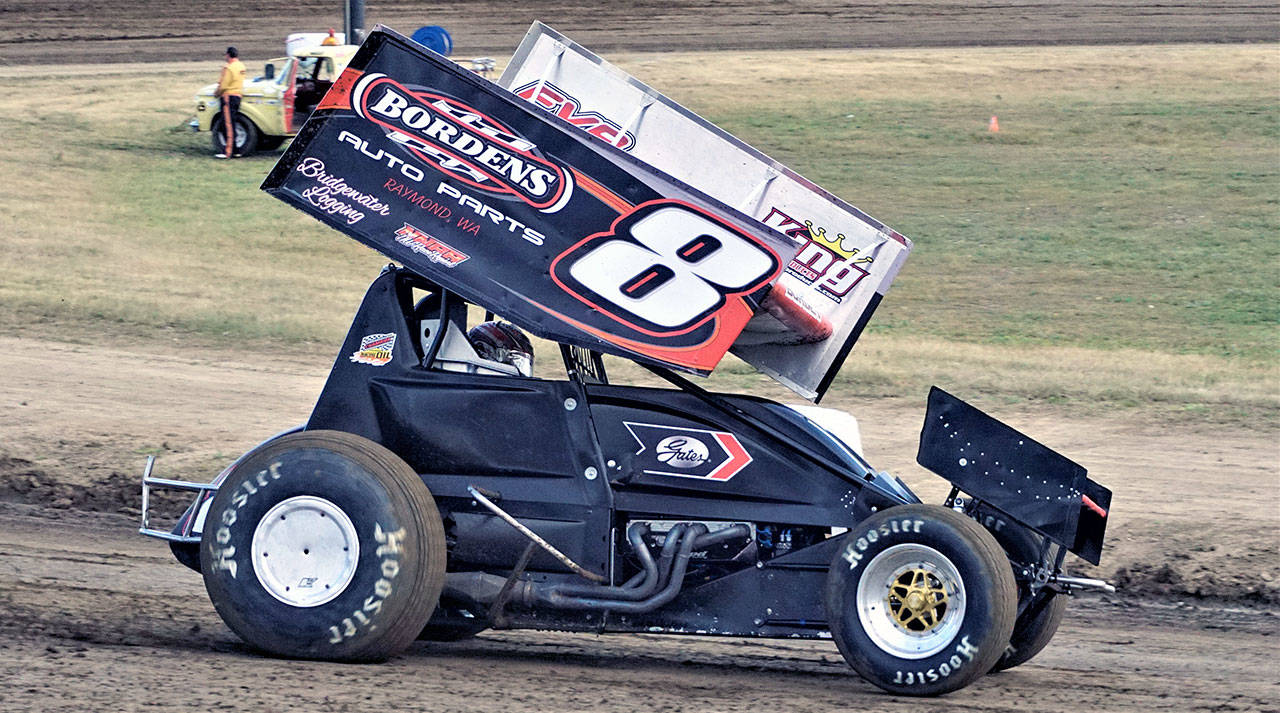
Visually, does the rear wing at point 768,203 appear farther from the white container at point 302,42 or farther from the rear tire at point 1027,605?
the white container at point 302,42

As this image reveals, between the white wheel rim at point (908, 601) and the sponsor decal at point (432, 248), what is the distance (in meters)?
2.07

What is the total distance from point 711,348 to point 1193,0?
3169cm

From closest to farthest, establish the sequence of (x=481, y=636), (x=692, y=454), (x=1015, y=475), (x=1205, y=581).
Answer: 1. (x=1015, y=475)
2. (x=692, y=454)
3. (x=481, y=636)
4. (x=1205, y=581)

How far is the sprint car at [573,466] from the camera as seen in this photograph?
635cm

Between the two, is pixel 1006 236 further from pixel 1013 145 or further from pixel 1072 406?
pixel 1072 406

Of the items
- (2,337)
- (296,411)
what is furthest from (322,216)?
(2,337)

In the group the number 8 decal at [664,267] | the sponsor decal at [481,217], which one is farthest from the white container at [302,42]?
the number 8 decal at [664,267]

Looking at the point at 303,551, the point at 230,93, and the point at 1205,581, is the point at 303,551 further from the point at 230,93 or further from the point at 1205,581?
the point at 230,93

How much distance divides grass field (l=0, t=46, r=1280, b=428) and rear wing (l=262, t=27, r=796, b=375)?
775 centimetres

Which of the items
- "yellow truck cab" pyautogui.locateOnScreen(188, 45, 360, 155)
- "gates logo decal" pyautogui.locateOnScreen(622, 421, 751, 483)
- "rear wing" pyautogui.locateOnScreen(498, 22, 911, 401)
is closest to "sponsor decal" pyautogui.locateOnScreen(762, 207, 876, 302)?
"rear wing" pyautogui.locateOnScreen(498, 22, 911, 401)

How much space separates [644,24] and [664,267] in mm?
28353

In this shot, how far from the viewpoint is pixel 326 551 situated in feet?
21.1

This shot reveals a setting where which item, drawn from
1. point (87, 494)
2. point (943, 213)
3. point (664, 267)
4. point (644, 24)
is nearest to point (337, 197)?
point (664, 267)

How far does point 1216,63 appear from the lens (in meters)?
29.8
